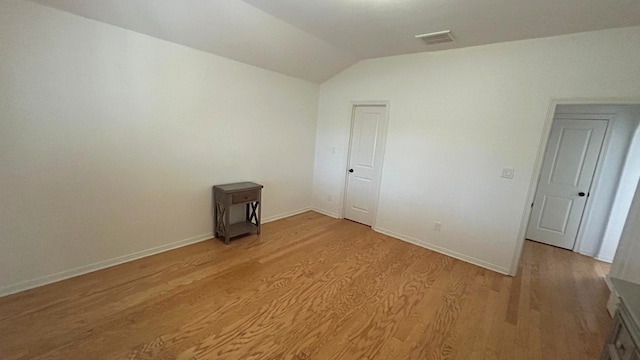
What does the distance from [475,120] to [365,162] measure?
1676 millimetres

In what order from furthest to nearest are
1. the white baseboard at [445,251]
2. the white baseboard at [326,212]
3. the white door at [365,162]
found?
the white baseboard at [326,212]
the white door at [365,162]
the white baseboard at [445,251]

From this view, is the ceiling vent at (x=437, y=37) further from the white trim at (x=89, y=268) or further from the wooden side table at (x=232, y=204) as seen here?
the white trim at (x=89, y=268)

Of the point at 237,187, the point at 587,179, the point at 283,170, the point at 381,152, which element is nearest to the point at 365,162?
the point at 381,152

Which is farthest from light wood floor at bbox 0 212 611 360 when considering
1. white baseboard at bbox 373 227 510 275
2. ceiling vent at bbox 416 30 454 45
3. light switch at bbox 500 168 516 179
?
ceiling vent at bbox 416 30 454 45

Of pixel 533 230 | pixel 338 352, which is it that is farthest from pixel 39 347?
pixel 533 230

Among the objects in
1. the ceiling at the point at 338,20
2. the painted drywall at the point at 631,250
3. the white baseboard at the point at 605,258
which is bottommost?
the white baseboard at the point at 605,258

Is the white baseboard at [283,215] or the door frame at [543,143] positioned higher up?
the door frame at [543,143]

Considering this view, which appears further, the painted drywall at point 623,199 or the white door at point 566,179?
the white door at point 566,179

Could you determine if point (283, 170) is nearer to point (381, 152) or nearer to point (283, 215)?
point (283, 215)

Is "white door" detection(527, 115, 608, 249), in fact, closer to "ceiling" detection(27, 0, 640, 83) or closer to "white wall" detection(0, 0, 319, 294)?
"ceiling" detection(27, 0, 640, 83)

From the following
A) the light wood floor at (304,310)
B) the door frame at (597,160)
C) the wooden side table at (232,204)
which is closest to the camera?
the light wood floor at (304,310)

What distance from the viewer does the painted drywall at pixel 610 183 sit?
338 centimetres

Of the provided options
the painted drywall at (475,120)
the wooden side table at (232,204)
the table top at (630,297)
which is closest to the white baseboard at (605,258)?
the painted drywall at (475,120)

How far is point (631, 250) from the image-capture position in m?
2.22
